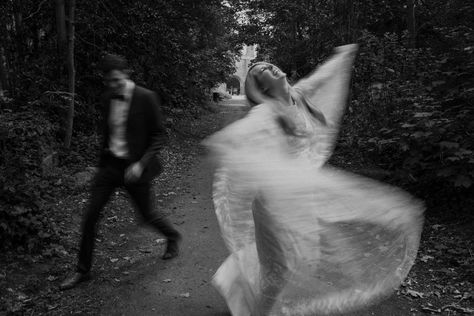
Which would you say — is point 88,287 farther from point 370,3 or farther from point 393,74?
point 370,3

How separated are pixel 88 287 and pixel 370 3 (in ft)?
34.2

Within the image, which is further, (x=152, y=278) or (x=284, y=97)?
(x=152, y=278)

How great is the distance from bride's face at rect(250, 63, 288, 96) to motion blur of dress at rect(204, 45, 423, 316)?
115 mm

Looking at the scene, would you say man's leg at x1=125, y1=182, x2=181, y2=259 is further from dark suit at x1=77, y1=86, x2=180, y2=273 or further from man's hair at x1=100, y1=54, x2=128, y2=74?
man's hair at x1=100, y1=54, x2=128, y2=74

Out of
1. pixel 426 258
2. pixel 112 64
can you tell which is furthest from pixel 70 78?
pixel 426 258

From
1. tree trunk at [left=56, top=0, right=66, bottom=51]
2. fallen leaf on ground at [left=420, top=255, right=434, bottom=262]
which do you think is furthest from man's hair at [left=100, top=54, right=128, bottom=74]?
tree trunk at [left=56, top=0, right=66, bottom=51]

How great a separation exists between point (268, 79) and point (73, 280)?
8.70ft

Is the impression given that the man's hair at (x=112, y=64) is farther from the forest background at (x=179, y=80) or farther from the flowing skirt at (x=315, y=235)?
the forest background at (x=179, y=80)

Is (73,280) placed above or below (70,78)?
below

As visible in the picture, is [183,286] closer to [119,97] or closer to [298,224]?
[119,97]

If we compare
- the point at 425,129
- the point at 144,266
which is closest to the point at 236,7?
the point at 425,129

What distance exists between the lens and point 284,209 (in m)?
2.61

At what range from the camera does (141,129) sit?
151 inches

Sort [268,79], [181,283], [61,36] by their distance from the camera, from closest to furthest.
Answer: [268,79] < [181,283] < [61,36]
